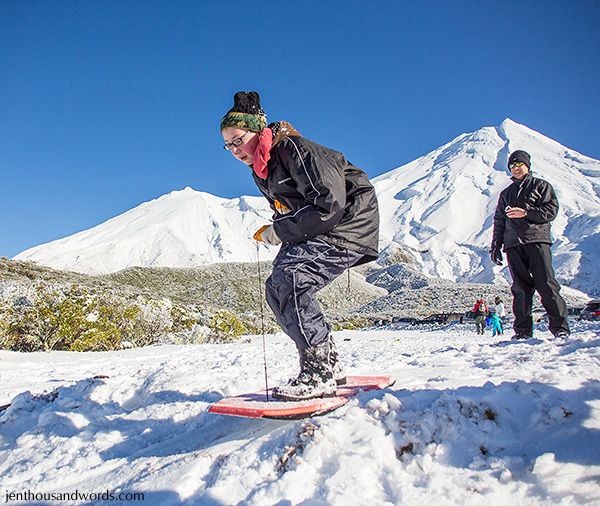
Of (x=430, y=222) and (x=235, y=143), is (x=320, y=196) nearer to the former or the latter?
(x=235, y=143)

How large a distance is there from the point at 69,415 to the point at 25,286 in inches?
284

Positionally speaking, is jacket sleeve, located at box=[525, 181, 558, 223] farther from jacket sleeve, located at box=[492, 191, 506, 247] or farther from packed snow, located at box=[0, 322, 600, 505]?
packed snow, located at box=[0, 322, 600, 505]

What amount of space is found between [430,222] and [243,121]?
8813 centimetres

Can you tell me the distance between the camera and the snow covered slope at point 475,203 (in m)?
64.3

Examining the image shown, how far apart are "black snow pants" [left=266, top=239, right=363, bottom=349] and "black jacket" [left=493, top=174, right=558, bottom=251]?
2.74 meters

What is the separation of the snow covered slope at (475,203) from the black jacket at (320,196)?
56.9 m

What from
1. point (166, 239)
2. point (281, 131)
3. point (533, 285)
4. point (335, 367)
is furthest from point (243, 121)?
point (166, 239)

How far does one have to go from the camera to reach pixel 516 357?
2.94m

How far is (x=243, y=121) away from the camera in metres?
2.53

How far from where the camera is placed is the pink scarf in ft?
7.84

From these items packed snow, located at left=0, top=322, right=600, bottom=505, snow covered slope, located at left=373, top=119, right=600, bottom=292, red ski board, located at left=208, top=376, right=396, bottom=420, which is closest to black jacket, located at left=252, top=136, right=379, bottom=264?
red ski board, located at left=208, top=376, right=396, bottom=420

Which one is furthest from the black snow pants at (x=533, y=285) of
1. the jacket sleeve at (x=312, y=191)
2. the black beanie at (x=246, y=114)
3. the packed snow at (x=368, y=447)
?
the black beanie at (x=246, y=114)

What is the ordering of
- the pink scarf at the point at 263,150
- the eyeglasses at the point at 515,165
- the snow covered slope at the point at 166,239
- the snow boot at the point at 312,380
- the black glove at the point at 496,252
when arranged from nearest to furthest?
the snow boot at the point at 312,380, the pink scarf at the point at 263,150, the eyeglasses at the point at 515,165, the black glove at the point at 496,252, the snow covered slope at the point at 166,239

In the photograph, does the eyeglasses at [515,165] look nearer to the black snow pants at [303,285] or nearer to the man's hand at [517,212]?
the man's hand at [517,212]
